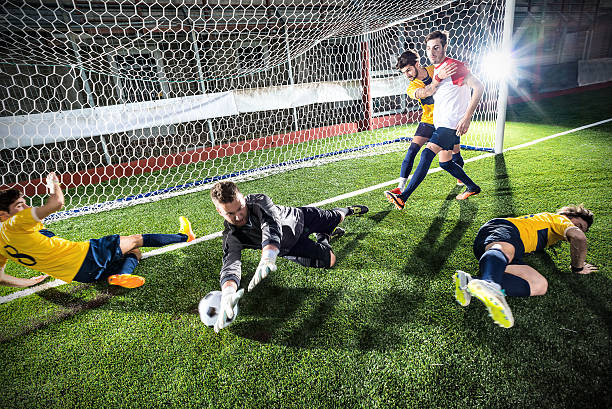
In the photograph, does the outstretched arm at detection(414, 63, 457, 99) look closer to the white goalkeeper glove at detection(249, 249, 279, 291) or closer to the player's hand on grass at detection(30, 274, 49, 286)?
the white goalkeeper glove at detection(249, 249, 279, 291)

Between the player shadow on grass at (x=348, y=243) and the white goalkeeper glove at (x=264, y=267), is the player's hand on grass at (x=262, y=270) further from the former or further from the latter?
the player shadow on grass at (x=348, y=243)

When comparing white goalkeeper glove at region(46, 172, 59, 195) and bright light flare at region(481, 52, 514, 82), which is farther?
bright light flare at region(481, 52, 514, 82)

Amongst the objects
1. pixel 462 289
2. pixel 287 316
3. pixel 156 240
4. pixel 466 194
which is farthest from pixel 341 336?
pixel 466 194

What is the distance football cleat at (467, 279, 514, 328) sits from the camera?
1498mm

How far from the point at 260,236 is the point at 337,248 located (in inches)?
31.8

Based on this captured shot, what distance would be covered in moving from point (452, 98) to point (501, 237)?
1.83 meters

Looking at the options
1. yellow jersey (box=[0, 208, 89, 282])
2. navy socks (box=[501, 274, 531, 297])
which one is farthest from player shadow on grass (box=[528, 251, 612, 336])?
yellow jersey (box=[0, 208, 89, 282])

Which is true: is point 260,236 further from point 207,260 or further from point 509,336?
point 509,336

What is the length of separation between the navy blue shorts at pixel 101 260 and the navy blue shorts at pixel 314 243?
1.46 m

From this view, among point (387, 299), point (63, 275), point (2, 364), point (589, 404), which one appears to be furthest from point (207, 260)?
point (589, 404)

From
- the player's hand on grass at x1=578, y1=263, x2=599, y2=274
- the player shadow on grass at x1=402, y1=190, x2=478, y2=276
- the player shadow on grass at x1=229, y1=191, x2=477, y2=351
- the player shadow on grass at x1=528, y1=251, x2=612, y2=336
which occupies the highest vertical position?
the player shadow on grass at x1=229, y1=191, x2=477, y2=351

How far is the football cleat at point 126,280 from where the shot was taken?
227 cm

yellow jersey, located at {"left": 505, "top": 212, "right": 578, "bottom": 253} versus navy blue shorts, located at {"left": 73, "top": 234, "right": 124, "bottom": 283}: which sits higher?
navy blue shorts, located at {"left": 73, "top": 234, "right": 124, "bottom": 283}

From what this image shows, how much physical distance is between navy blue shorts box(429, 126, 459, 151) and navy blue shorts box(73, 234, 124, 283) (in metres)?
3.25
